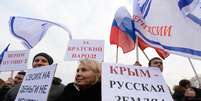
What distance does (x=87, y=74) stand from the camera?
4.77m

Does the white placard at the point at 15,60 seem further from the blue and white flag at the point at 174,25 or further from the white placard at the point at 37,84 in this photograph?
the white placard at the point at 37,84

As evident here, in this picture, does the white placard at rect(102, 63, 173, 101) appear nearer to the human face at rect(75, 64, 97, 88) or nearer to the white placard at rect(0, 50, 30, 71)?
the human face at rect(75, 64, 97, 88)

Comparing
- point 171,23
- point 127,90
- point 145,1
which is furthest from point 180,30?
point 127,90

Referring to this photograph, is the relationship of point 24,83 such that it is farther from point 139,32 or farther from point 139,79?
point 139,32

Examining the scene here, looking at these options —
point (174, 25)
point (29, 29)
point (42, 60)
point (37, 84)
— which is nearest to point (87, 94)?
point (37, 84)

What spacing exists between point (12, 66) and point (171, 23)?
6.04 m

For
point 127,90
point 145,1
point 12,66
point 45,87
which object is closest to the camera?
point 127,90

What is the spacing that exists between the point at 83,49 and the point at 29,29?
153cm

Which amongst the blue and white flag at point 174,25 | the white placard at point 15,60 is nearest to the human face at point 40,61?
the blue and white flag at point 174,25

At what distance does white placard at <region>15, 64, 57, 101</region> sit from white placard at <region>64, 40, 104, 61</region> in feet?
19.0

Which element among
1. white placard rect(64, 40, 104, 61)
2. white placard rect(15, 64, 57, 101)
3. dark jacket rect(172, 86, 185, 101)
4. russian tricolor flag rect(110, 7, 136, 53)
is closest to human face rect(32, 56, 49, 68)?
white placard rect(15, 64, 57, 101)

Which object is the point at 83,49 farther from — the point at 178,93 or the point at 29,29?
the point at 178,93

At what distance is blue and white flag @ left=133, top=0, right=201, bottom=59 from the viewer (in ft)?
18.8

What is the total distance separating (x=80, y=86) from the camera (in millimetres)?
4773
